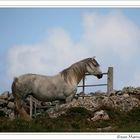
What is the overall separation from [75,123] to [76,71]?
146 centimetres

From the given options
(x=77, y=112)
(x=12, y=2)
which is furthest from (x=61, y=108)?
(x=12, y=2)

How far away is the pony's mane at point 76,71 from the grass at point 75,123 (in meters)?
0.76

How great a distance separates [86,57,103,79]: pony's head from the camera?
16069mm

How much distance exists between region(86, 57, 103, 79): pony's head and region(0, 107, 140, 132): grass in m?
0.98

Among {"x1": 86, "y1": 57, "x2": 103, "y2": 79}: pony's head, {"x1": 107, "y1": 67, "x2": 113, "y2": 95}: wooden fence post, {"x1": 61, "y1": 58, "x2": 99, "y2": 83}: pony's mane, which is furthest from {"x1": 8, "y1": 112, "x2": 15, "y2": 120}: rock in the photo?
{"x1": 107, "y1": 67, "x2": 113, "y2": 95}: wooden fence post

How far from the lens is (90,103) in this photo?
16203 millimetres

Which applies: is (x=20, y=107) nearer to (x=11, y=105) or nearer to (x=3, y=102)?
(x=11, y=105)

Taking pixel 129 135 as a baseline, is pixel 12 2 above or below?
above

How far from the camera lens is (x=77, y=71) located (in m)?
16.2

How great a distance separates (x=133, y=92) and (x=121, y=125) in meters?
1.46

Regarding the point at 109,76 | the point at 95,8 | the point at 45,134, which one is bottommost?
the point at 45,134

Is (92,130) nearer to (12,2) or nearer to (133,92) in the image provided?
(133,92)

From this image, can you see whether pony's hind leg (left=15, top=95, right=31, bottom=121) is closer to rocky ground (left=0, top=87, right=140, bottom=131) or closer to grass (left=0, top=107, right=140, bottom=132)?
rocky ground (left=0, top=87, right=140, bottom=131)

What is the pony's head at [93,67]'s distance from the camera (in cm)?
1607
